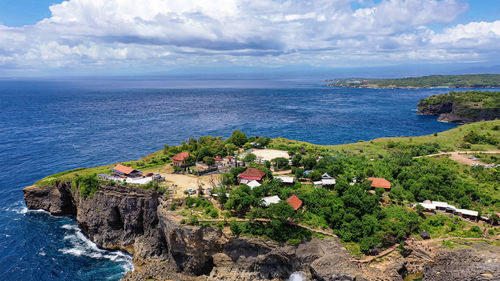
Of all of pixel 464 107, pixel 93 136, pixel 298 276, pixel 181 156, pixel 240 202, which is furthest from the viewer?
pixel 464 107

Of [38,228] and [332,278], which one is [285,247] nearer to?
[332,278]

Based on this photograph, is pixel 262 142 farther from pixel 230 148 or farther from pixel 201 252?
pixel 201 252

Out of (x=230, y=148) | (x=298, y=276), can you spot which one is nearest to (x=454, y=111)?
(x=230, y=148)

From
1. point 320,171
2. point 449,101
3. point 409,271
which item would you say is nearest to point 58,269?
point 320,171

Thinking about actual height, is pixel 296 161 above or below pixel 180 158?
below

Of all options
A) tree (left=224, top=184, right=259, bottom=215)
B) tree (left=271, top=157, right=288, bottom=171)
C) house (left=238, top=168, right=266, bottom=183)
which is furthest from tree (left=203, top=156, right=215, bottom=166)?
tree (left=224, top=184, right=259, bottom=215)
